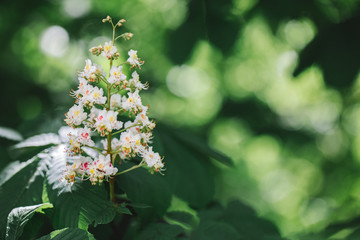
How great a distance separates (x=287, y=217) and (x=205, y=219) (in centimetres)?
1118

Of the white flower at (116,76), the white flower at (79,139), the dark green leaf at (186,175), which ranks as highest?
the white flower at (116,76)

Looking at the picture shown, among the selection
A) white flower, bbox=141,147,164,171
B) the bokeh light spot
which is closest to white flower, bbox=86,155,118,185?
white flower, bbox=141,147,164,171

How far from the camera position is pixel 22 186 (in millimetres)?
1061

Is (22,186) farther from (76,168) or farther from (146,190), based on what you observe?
(146,190)

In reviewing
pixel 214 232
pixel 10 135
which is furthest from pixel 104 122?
pixel 10 135

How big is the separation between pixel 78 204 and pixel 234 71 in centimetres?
771

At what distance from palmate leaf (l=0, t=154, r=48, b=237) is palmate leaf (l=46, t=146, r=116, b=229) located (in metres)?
0.06

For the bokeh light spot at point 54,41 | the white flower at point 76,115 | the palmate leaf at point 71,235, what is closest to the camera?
the palmate leaf at point 71,235

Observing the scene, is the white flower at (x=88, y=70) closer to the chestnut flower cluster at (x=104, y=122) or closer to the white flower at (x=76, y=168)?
the chestnut flower cluster at (x=104, y=122)

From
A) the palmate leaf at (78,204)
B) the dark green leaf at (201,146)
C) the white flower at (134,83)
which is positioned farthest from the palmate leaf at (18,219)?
the dark green leaf at (201,146)

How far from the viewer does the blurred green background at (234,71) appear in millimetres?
1821

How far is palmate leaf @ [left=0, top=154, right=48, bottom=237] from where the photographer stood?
1000 millimetres

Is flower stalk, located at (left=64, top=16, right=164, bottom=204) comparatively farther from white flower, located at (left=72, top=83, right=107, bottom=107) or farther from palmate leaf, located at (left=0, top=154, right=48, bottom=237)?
palmate leaf, located at (left=0, top=154, right=48, bottom=237)

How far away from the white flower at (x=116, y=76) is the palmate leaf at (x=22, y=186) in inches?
15.8
